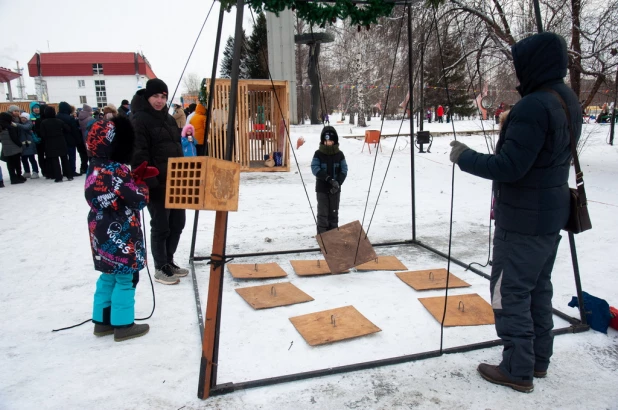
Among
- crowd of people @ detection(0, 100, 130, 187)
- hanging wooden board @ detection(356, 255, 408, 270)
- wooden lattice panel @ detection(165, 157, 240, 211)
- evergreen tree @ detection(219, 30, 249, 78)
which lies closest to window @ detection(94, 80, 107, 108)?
evergreen tree @ detection(219, 30, 249, 78)

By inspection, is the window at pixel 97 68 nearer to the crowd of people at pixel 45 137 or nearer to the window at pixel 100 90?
the window at pixel 100 90

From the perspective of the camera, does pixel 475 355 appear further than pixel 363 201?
No

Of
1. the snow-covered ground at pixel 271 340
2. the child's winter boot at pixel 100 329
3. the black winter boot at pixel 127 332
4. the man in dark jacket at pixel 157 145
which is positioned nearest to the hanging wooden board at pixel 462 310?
the snow-covered ground at pixel 271 340

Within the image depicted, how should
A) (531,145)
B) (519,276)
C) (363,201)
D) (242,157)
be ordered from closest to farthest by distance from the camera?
(531,145)
(519,276)
(363,201)
(242,157)

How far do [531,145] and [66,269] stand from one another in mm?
4118

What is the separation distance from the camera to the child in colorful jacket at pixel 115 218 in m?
2.61

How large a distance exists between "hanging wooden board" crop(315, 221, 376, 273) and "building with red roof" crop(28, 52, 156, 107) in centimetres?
5434

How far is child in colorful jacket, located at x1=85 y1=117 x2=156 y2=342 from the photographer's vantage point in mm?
2605

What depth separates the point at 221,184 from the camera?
2062 millimetres

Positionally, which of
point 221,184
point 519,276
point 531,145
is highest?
point 531,145

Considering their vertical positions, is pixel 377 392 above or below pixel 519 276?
below

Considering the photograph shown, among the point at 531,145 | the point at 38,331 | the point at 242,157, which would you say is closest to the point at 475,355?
the point at 531,145

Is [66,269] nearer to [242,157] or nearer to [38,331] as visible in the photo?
[38,331]

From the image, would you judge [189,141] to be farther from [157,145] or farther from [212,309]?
[212,309]
